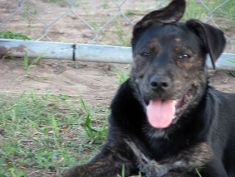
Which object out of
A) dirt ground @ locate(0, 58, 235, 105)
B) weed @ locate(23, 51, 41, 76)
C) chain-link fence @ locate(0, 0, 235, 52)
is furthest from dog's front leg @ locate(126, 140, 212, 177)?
chain-link fence @ locate(0, 0, 235, 52)

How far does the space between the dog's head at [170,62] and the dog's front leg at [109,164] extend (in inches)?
10.6

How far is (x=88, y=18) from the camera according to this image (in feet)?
22.0

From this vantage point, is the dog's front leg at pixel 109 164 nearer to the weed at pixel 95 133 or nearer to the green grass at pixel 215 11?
the weed at pixel 95 133

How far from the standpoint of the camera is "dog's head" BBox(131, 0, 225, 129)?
380cm

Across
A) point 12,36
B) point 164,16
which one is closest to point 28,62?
point 12,36

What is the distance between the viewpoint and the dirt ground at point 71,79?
209 inches

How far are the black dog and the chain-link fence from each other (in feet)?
6.38

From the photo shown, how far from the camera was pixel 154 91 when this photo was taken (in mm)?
3770

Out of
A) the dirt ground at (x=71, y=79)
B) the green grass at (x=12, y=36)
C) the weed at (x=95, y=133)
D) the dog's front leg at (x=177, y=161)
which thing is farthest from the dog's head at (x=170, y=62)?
the green grass at (x=12, y=36)

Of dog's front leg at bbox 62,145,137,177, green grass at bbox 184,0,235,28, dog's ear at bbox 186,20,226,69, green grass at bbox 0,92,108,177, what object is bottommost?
green grass at bbox 0,92,108,177

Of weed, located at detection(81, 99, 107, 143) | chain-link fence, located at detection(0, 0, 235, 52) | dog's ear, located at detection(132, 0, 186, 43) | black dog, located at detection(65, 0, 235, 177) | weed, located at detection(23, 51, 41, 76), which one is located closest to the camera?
black dog, located at detection(65, 0, 235, 177)

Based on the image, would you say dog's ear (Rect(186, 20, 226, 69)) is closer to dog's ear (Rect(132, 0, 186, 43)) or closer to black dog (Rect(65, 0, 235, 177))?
black dog (Rect(65, 0, 235, 177))

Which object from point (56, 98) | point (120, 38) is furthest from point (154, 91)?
point (120, 38)

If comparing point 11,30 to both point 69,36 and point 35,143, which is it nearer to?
point 69,36
